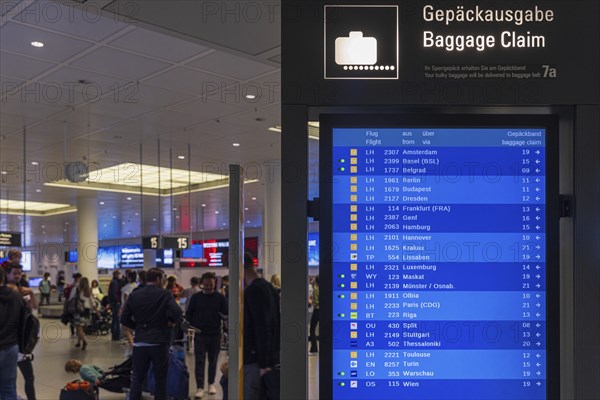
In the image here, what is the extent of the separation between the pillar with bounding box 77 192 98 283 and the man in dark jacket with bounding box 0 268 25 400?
538 inches

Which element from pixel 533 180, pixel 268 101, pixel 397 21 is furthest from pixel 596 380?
pixel 268 101

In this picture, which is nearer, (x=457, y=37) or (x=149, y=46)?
(x=457, y=37)

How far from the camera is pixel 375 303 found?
1899mm

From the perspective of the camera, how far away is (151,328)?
6168 mm

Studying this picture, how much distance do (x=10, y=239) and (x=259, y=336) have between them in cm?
1070

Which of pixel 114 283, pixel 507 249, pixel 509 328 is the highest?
pixel 507 249

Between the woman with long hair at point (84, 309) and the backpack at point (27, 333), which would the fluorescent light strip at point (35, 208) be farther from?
the backpack at point (27, 333)

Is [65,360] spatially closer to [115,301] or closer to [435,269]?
[115,301]

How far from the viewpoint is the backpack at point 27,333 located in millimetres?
5887

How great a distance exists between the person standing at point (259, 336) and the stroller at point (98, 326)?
1161 cm

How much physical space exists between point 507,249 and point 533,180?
0.24 meters

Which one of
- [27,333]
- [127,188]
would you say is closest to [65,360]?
[27,333]

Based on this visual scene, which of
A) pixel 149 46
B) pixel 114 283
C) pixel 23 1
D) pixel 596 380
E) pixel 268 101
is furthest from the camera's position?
pixel 114 283

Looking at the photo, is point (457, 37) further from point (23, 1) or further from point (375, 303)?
point (23, 1)
